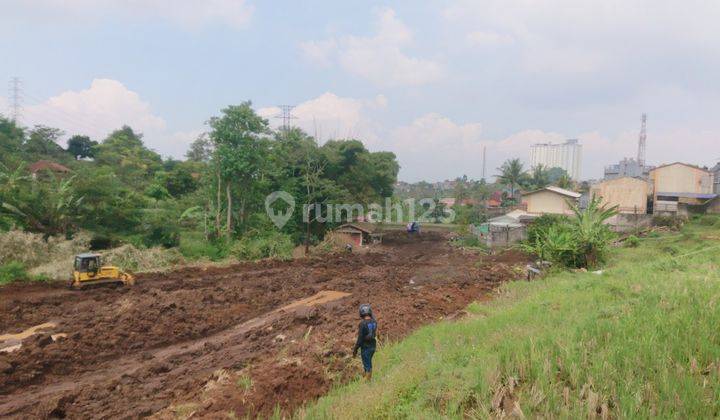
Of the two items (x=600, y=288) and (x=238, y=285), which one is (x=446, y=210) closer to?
(x=238, y=285)

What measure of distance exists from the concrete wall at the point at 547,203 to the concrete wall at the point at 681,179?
717 cm

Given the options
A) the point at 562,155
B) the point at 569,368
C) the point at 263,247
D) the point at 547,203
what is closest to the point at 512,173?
the point at 547,203

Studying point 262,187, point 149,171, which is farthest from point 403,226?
point 149,171

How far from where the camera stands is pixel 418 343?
8.07m

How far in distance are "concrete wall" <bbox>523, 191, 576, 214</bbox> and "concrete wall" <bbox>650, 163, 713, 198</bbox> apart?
7.17m

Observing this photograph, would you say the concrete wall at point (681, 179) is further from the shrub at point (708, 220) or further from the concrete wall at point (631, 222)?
the shrub at point (708, 220)

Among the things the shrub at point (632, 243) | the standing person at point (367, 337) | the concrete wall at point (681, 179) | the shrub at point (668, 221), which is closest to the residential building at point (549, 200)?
the shrub at point (668, 221)

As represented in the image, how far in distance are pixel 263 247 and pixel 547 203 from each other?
22.4 m

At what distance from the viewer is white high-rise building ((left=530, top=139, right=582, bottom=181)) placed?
103m

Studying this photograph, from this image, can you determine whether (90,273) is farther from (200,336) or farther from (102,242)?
(200,336)

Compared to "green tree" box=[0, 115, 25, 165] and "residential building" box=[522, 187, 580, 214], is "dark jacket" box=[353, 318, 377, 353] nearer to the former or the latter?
"residential building" box=[522, 187, 580, 214]

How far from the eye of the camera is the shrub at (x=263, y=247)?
2439cm

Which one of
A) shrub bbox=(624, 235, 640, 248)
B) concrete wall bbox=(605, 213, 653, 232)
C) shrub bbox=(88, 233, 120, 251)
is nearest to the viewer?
shrub bbox=(88, 233, 120, 251)

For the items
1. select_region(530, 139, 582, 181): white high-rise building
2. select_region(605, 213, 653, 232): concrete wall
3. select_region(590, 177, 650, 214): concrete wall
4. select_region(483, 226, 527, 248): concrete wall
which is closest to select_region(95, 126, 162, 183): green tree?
select_region(483, 226, 527, 248): concrete wall
